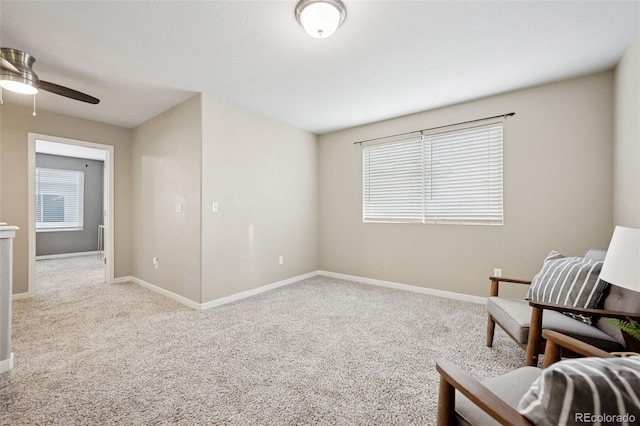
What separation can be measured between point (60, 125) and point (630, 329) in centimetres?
624

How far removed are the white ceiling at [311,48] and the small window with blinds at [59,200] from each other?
4.13 meters

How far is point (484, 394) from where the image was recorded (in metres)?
0.90

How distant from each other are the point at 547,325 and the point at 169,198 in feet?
13.8

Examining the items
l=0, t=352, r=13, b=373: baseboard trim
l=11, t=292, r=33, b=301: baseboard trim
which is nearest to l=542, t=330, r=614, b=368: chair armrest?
l=0, t=352, r=13, b=373: baseboard trim

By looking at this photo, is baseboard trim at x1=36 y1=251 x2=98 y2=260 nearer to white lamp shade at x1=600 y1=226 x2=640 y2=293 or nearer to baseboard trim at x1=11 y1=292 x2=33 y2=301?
baseboard trim at x1=11 y1=292 x2=33 y2=301

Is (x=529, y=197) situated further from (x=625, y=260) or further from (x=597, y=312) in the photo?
(x=625, y=260)

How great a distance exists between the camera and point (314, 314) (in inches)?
122

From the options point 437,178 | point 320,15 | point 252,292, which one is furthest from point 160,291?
point 437,178

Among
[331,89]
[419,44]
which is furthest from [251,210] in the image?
[419,44]

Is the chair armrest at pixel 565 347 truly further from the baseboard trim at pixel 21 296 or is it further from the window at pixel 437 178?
the baseboard trim at pixel 21 296

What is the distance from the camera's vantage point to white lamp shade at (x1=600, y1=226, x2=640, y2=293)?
1.21m

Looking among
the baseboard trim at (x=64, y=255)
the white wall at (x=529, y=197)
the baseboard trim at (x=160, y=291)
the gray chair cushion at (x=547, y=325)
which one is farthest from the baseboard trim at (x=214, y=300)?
the baseboard trim at (x=64, y=255)

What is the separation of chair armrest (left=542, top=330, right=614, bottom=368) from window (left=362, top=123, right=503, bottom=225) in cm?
235

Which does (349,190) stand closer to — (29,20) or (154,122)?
(154,122)
